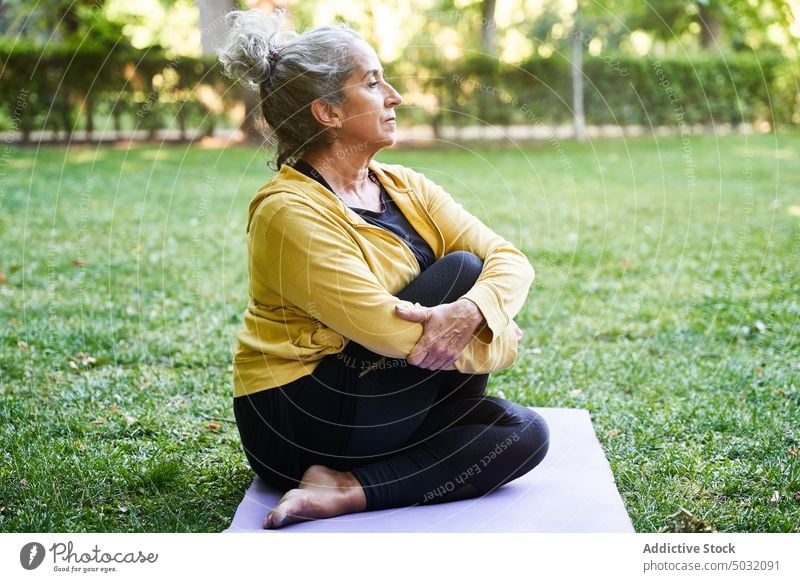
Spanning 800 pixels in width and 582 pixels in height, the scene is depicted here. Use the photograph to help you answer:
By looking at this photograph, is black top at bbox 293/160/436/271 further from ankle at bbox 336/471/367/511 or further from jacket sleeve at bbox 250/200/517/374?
ankle at bbox 336/471/367/511

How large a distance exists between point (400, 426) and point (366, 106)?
2.72ft

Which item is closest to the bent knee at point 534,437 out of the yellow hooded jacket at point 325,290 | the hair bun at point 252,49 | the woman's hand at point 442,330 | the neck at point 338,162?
the yellow hooded jacket at point 325,290

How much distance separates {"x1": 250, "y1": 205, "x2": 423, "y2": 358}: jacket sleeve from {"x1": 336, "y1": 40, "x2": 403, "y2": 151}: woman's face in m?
0.27

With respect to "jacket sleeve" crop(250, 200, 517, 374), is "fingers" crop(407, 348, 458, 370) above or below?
below

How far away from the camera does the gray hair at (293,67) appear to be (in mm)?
2461

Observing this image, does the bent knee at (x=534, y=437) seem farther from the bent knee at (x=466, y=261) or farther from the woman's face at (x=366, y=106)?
the woman's face at (x=366, y=106)

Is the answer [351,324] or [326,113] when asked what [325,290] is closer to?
[351,324]

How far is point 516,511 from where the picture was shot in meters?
2.49

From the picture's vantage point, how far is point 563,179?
880 cm

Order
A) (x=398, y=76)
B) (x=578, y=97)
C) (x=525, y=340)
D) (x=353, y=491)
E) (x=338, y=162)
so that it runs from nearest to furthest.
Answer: (x=353, y=491), (x=338, y=162), (x=525, y=340), (x=398, y=76), (x=578, y=97)

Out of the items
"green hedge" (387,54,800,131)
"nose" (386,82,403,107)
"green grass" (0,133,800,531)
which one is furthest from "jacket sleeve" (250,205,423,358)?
"green hedge" (387,54,800,131)

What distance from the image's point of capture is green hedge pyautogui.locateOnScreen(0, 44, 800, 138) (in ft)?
36.9

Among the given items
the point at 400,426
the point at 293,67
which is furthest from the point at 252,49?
the point at 400,426

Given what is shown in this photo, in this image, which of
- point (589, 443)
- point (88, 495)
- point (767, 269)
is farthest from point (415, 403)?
point (767, 269)
